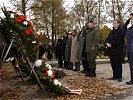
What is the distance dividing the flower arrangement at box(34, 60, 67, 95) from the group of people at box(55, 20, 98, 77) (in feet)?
12.9

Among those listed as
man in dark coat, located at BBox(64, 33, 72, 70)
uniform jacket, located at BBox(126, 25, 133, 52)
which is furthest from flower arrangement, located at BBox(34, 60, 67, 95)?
man in dark coat, located at BBox(64, 33, 72, 70)

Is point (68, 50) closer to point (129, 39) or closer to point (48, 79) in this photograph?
point (129, 39)

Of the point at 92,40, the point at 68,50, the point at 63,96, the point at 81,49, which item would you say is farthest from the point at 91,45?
the point at 68,50

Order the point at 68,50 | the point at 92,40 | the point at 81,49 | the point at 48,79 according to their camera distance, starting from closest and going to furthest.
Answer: the point at 48,79
the point at 92,40
the point at 81,49
the point at 68,50

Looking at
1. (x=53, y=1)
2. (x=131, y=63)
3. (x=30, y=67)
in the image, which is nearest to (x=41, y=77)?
(x=30, y=67)

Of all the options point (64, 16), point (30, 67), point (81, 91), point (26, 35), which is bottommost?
point (81, 91)

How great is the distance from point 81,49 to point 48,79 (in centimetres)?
591

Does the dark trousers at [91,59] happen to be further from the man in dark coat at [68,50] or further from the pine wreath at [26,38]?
the man in dark coat at [68,50]

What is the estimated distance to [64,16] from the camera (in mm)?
36031

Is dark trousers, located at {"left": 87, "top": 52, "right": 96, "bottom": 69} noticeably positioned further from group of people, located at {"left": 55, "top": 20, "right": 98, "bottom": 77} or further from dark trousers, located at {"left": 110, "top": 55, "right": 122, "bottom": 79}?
dark trousers, located at {"left": 110, "top": 55, "right": 122, "bottom": 79}

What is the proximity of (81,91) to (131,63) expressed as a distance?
207 cm

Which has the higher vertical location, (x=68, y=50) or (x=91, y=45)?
(x=91, y=45)

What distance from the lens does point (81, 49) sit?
1448 cm

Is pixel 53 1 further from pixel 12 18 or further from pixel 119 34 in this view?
pixel 12 18
